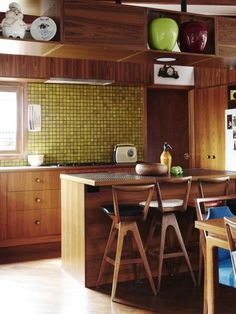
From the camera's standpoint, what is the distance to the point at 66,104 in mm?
5863

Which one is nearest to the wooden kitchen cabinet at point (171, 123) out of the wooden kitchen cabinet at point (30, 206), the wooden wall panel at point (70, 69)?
the wooden wall panel at point (70, 69)

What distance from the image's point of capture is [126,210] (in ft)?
11.6

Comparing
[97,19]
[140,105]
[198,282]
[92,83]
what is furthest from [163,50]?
[140,105]

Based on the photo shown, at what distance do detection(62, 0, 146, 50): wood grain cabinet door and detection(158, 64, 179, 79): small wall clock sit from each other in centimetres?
339

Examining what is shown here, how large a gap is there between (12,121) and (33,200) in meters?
1.12

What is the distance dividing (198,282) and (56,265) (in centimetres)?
146

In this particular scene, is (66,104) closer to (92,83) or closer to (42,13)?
(92,83)

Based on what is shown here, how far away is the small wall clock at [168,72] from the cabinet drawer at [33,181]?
85.6 inches

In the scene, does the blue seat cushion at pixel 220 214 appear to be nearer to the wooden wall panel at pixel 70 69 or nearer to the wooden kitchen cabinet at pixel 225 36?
the wooden kitchen cabinet at pixel 225 36

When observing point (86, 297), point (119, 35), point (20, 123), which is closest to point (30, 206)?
point (20, 123)

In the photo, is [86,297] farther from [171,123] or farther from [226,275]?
[171,123]

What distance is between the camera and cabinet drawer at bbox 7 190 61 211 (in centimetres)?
513

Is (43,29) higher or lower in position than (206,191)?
higher

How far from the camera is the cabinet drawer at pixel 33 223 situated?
5145 mm
